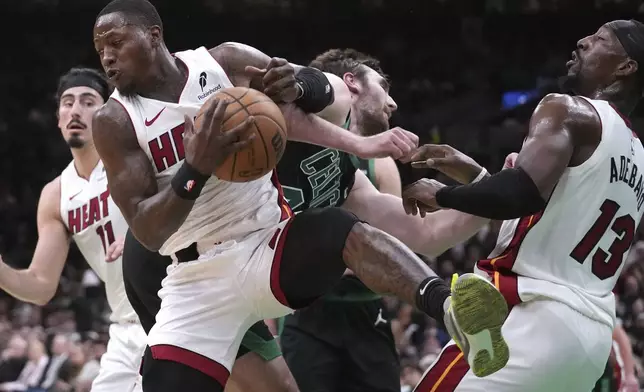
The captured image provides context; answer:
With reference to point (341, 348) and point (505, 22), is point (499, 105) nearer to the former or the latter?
point (505, 22)

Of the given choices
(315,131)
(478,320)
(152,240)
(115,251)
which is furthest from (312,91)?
(115,251)

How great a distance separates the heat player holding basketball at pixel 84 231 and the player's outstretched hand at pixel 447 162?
2.08m

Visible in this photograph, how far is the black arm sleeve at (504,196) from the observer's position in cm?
401

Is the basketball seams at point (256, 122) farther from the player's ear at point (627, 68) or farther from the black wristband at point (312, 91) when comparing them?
the player's ear at point (627, 68)

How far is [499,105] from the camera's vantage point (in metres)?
17.2

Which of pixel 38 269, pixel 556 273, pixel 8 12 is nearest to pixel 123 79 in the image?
pixel 556 273

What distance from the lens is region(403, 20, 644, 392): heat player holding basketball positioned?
403 centimetres

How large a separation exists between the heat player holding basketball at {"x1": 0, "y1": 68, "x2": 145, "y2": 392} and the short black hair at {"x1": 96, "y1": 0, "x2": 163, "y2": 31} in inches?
66.7

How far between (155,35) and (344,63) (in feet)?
5.71

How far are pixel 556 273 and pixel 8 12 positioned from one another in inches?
635

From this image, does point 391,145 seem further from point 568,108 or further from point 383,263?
point 568,108

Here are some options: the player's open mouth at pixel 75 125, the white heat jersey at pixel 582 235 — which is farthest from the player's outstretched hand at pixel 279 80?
the player's open mouth at pixel 75 125

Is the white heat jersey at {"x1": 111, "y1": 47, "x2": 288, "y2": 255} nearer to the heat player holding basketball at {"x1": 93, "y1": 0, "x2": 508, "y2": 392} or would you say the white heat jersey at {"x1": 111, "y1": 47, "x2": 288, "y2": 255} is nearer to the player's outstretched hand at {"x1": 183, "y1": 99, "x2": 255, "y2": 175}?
the heat player holding basketball at {"x1": 93, "y1": 0, "x2": 508, "y2": 392}

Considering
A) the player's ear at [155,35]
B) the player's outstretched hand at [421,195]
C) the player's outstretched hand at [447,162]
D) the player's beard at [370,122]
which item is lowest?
the player's beard at [370,122]
